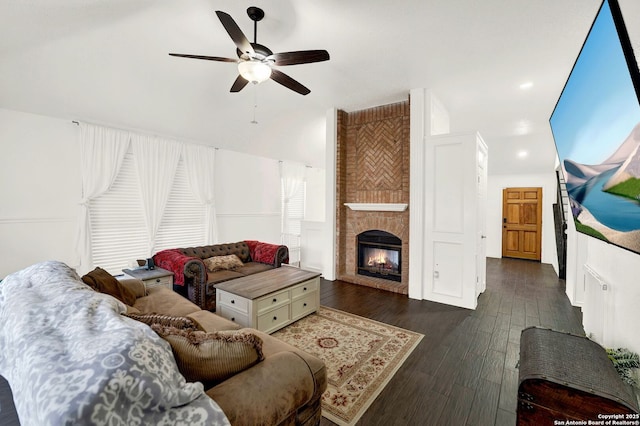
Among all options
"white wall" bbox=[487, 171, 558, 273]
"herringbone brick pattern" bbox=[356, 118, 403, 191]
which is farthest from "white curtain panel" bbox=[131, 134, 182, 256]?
"white wall" bbox=[487, 171, 558, 273]

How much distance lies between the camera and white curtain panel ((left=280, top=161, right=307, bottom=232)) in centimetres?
712

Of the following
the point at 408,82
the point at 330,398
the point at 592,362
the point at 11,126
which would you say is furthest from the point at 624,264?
the point at 11,126

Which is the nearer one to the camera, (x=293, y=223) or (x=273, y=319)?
(x=273, y=319)

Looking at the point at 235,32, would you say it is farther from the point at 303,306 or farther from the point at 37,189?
the point at 37,189

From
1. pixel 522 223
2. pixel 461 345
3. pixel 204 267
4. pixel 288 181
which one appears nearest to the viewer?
pixel 461 345

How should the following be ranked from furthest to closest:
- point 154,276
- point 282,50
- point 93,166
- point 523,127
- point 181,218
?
point 523,127 < point 181,218 < point 93,166 < point 154,276 < point 282,50

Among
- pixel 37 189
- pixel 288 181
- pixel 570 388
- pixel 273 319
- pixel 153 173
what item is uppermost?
pixel 288 181

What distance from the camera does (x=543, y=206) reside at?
6.88m

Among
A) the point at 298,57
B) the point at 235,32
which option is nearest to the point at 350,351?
the point at 298,57

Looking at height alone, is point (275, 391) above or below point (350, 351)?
above

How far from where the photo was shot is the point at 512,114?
15.6 feet

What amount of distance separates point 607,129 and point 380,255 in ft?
12.2

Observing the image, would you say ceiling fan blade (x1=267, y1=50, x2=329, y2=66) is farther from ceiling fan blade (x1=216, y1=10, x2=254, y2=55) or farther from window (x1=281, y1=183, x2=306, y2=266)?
window (x1=281, y1=183, x2=306, y2=266)

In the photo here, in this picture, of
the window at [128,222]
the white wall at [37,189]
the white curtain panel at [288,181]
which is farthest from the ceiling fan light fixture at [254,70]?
the white curtain panel at [288,181]
